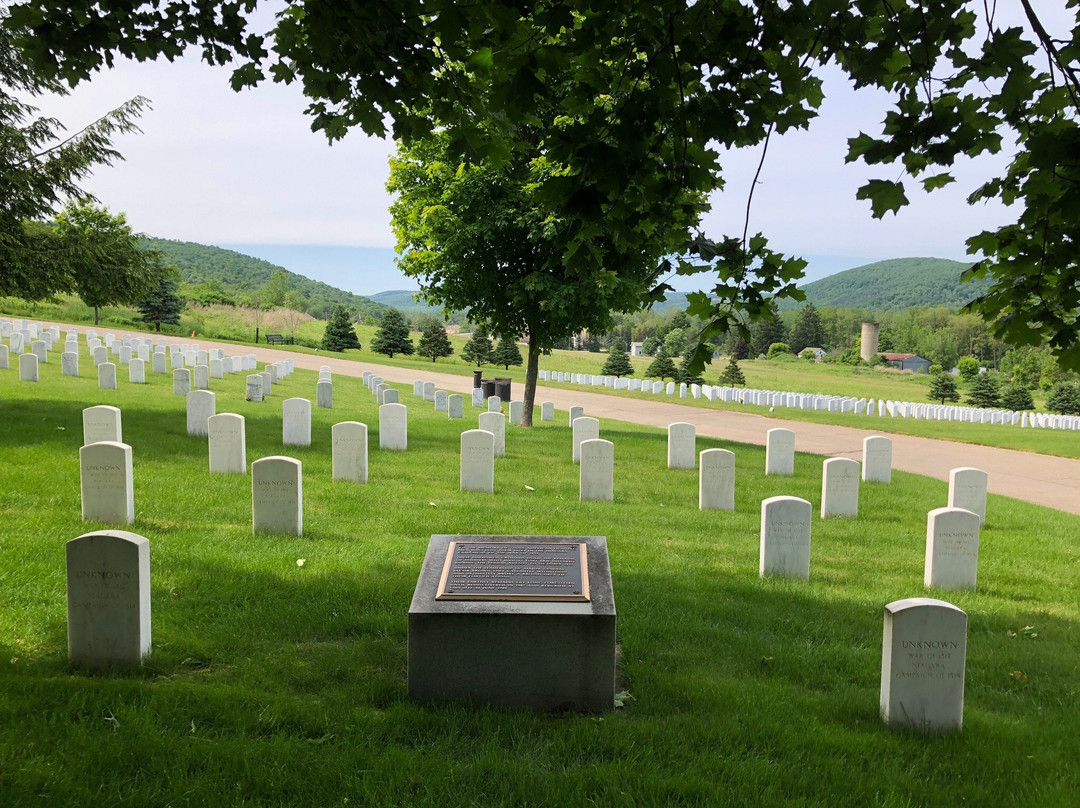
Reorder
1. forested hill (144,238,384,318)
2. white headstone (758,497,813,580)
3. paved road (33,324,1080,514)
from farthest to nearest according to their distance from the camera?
forested hill (144,238,384,318) < paved road (33,324,1080,514) < white headstone (758,497,813,580)

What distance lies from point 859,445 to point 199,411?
1788 centimetres

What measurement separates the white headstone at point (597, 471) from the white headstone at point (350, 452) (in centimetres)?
321

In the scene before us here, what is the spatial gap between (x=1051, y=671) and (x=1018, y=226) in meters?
3.21

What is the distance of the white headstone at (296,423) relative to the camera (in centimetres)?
1433

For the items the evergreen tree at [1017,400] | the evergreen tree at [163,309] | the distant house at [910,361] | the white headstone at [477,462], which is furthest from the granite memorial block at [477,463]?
the distant house at [910,361]

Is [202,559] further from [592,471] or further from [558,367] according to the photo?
[558,367]

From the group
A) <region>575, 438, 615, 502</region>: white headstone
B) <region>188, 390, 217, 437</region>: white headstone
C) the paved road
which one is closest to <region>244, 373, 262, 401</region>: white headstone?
<region>188, 390, 217, 437</region>: white headstone

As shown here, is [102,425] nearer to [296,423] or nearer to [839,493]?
[296,423]

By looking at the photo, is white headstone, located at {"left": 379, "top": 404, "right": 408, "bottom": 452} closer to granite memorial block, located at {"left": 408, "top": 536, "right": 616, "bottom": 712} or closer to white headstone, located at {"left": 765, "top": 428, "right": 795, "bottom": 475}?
white headstone, located at {"left": 765, "top": 428, "right": 795, "bottom": 475}

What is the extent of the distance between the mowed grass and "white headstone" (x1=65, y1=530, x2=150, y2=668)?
0.16 m

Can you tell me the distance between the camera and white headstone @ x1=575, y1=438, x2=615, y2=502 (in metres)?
11.4

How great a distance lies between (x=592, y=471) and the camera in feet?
37.7

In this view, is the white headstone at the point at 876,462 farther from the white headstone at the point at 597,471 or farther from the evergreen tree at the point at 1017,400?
the evergreen tree at the point at 1017,400

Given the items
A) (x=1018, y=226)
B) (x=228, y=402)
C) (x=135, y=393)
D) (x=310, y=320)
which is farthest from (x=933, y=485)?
(x=310, y=320)
